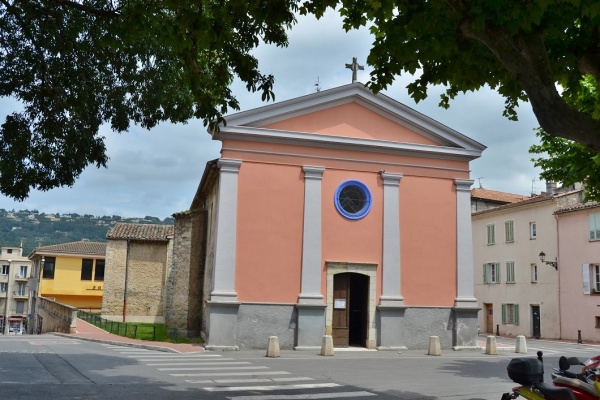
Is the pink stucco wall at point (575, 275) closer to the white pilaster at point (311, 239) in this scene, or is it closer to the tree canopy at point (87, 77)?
the white pilaster at point (311, 239)

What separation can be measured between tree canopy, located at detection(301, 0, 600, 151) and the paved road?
5.80m

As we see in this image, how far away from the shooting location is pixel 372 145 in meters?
21.8

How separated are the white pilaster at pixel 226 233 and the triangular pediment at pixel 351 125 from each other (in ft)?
4.03

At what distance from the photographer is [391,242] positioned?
70.9 feet

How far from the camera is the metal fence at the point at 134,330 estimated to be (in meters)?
22.6

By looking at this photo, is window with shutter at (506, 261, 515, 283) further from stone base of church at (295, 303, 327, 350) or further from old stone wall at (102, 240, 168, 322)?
old stone wall at (102, 240, 168, 322)

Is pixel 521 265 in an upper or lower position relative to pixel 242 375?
upper

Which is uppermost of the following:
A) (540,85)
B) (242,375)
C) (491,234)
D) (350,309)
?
(491,234)

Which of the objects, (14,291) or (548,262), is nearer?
(548,262)

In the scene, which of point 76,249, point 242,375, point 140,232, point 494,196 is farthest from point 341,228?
point 76,249

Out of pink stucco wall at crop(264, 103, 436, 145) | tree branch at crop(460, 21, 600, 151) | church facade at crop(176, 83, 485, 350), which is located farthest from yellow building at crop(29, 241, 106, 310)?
tree branch at crop(460, 21, 600, 151)

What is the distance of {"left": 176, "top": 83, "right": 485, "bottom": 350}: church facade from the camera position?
2014cm

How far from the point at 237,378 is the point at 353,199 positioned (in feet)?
33.1

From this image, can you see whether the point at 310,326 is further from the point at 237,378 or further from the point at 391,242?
the point at 237,378
